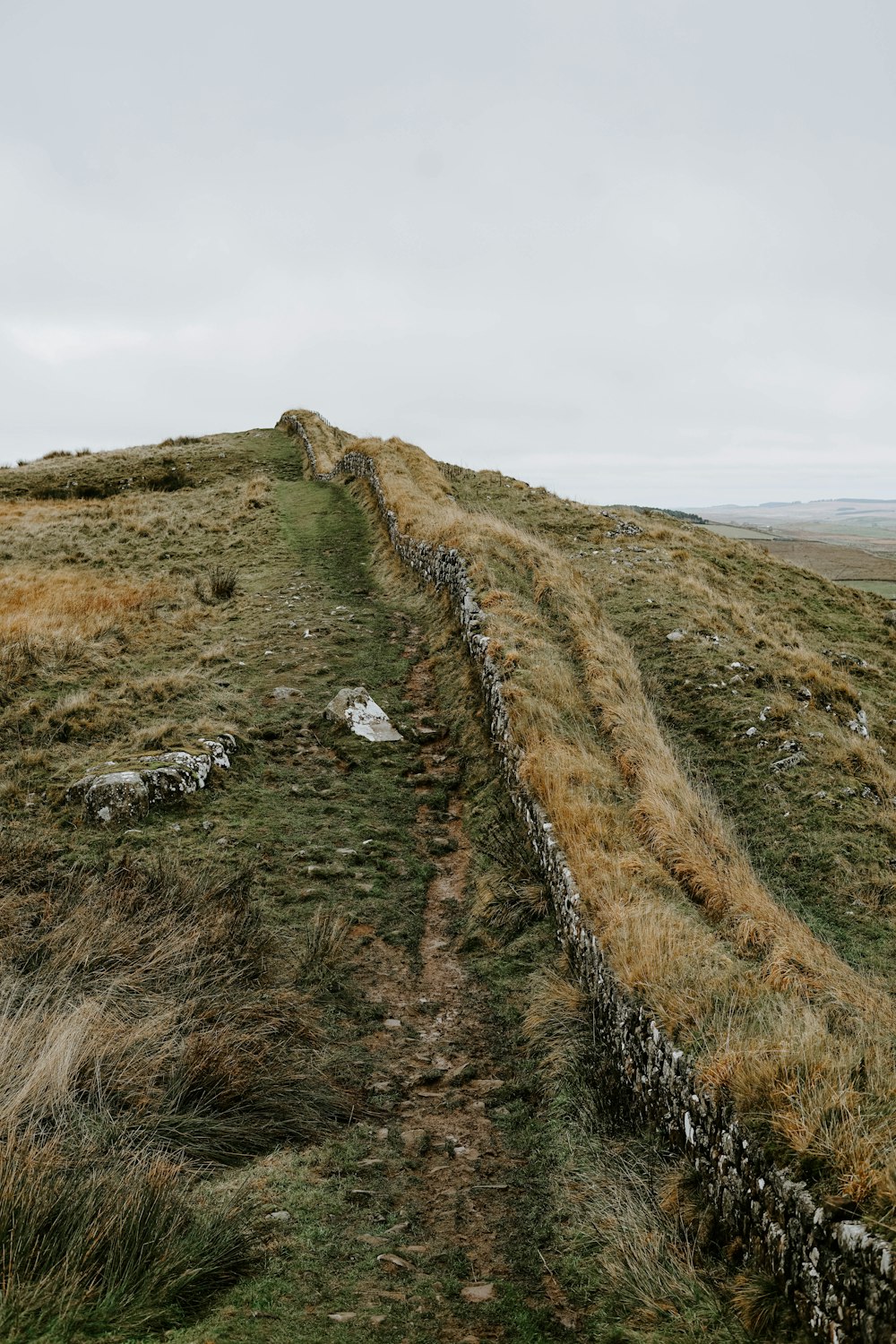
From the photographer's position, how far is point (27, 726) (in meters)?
11.5

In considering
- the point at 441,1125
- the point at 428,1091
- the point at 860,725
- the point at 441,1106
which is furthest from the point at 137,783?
the point at 860,725

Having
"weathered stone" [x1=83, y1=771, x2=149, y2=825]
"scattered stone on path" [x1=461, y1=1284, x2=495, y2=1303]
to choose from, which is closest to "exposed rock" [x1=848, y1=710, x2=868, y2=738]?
"weathered stone" [x1=83, y1=771, x2=149, y2=825]

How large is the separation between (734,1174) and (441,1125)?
215 centimetres

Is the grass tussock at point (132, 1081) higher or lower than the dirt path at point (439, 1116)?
higher

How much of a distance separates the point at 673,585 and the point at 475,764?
10.4 meters

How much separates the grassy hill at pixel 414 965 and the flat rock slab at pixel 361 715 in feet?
1.17

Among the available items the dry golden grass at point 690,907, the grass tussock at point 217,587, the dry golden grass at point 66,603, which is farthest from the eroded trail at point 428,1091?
the grass tussock at point 217,587

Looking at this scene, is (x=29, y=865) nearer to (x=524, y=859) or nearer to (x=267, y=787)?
(x=267, y=787)

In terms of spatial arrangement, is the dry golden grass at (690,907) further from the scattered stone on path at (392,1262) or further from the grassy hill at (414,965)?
the scattered stone on path at (392,1262)

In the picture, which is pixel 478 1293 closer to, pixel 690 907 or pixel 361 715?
pixel 690 907

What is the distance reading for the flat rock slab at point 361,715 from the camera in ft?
38.8

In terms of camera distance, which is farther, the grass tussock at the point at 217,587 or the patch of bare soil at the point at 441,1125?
the grass tussock at the point at 217,587

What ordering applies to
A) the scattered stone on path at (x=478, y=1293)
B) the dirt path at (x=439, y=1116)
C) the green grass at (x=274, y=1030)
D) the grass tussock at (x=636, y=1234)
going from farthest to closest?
1. the dirt path at (x=439, y=1116)
2. the scattered stone on path at (x=478, y=1293)
3. the green grass at (x=274, y=1030)
4. the grass tussock at (x=636, y=1234)

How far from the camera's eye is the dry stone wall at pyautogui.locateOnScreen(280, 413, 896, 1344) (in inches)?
130
